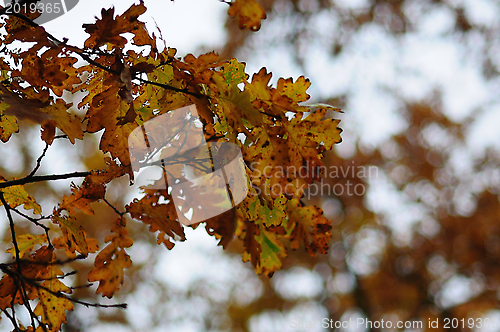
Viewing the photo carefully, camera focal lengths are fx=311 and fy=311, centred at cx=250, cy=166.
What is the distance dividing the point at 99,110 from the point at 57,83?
0.11 metres

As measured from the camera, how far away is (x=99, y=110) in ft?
2.50

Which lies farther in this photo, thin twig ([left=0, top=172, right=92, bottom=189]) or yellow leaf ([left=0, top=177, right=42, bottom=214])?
yellow leaf ([left=0, top=177, right=42, bottom=214])

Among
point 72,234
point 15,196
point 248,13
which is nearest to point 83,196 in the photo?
point 72,234

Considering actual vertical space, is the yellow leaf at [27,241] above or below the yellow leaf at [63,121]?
below

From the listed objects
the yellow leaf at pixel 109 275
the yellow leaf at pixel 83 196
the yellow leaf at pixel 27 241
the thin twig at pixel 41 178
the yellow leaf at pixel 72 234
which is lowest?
the yellow leaf at pixel 109 275

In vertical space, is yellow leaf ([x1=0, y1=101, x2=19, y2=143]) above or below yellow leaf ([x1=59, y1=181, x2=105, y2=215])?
above

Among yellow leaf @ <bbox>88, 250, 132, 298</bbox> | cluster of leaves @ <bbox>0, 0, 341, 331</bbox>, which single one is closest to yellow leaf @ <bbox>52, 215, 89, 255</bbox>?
cluster of leaves @ <bbox>0, 0, 341, 331</bbox>

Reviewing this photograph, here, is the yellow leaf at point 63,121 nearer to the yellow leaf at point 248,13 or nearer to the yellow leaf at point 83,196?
the yellow leaf at point 83,196


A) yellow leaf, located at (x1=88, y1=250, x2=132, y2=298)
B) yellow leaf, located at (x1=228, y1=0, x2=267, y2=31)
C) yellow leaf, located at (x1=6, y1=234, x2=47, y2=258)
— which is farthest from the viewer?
yellow leaf, located at (x1=6, y1=234, x2=47, y2=258)

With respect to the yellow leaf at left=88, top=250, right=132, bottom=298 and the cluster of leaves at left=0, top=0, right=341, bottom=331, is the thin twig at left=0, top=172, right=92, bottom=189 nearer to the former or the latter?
the cluster of leaves at left=0, top=0, right=341, bottom=331

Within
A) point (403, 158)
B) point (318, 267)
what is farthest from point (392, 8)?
point (318, 267)

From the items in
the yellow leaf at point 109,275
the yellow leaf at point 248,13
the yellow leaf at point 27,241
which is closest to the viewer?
the yellow leaf at point 248,13

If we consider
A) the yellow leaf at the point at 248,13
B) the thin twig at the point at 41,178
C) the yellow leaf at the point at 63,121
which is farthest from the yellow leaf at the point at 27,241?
the yellow leaf at the point at 248,13

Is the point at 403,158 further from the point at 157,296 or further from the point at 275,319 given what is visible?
the point at 157,296
